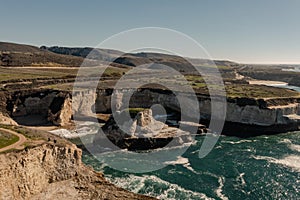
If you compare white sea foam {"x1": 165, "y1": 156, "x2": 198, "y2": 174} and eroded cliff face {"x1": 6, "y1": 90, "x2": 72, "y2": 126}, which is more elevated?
eroded cliff face {"x1": 6, "y1": 90, "x2": 72, "y2": 126}

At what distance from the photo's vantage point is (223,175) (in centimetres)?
4066

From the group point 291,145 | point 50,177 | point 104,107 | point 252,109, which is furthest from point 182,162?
point 104,107

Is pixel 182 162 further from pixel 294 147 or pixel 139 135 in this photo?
pixel 294 147

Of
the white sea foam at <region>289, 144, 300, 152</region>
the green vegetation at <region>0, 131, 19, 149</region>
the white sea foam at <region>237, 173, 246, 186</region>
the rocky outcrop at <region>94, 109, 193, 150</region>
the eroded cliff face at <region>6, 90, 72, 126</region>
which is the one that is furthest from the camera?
the eroded cliff face at <region>6, 90, 72, 126</region>

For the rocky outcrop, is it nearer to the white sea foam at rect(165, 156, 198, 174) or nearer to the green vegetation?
the white sea foam at rect(165, 156, 198, 174)

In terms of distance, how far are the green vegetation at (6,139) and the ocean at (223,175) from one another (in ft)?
38.5

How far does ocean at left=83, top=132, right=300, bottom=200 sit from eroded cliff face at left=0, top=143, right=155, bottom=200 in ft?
16.3

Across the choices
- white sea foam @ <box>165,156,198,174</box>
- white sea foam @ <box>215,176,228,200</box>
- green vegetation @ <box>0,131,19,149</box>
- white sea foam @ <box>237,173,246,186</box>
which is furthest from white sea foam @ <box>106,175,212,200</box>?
green vegetation @ <box>0,131,19,149</box>

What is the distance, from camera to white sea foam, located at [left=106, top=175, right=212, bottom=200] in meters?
34.2

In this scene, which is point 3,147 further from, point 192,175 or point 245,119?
point 245,119

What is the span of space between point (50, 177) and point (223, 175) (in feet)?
69.5

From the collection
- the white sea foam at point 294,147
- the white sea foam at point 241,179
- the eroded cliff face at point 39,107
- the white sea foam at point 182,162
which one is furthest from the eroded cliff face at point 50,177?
the white sea foam at point 294,147

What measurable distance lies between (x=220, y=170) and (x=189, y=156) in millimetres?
6139

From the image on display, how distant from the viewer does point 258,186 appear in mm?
37688
